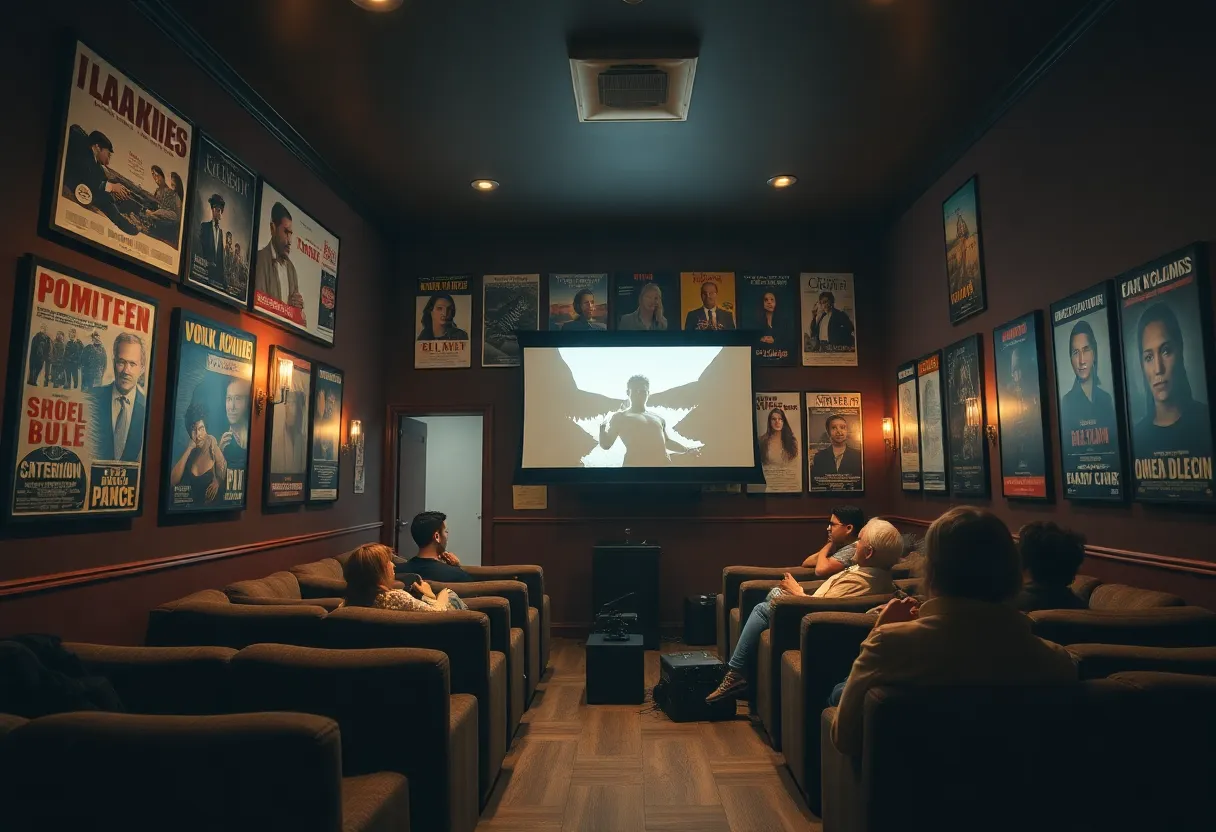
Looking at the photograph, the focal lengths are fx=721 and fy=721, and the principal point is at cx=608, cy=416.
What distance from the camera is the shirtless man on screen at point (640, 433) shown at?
626cm

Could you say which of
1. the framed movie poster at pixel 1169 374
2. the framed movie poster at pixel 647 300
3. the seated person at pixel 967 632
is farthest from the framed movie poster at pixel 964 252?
the seated person at pixel 967 632

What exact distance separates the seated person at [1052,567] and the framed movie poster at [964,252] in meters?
2.17

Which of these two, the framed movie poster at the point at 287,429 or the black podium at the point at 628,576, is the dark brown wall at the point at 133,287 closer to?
the framed movie poster at the point at 287,429

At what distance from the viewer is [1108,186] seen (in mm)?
3389

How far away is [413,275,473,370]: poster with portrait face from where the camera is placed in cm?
655

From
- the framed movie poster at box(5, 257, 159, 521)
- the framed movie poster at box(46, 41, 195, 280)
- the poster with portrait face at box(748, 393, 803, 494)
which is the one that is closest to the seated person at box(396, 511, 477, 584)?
the framed movie poster at box(5, 257, 159, 521)

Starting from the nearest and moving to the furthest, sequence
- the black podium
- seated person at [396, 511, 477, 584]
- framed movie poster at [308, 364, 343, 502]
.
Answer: seated person at [396, 511, 477, 584], framed movie poster at [308, 364, 343, 502], the black podium

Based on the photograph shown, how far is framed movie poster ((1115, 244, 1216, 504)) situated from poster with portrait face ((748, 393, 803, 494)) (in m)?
3.26

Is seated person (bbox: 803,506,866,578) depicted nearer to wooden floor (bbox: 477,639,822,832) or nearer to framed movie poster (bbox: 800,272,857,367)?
wooden floor (bbox: 477,639,822,832)

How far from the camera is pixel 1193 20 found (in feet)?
9.30

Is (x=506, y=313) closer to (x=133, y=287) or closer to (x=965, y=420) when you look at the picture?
(x=133, y=287)

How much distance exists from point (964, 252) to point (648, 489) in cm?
307

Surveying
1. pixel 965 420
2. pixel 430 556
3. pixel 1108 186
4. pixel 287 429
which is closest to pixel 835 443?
pixel 965 420

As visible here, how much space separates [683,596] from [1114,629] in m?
4.16
